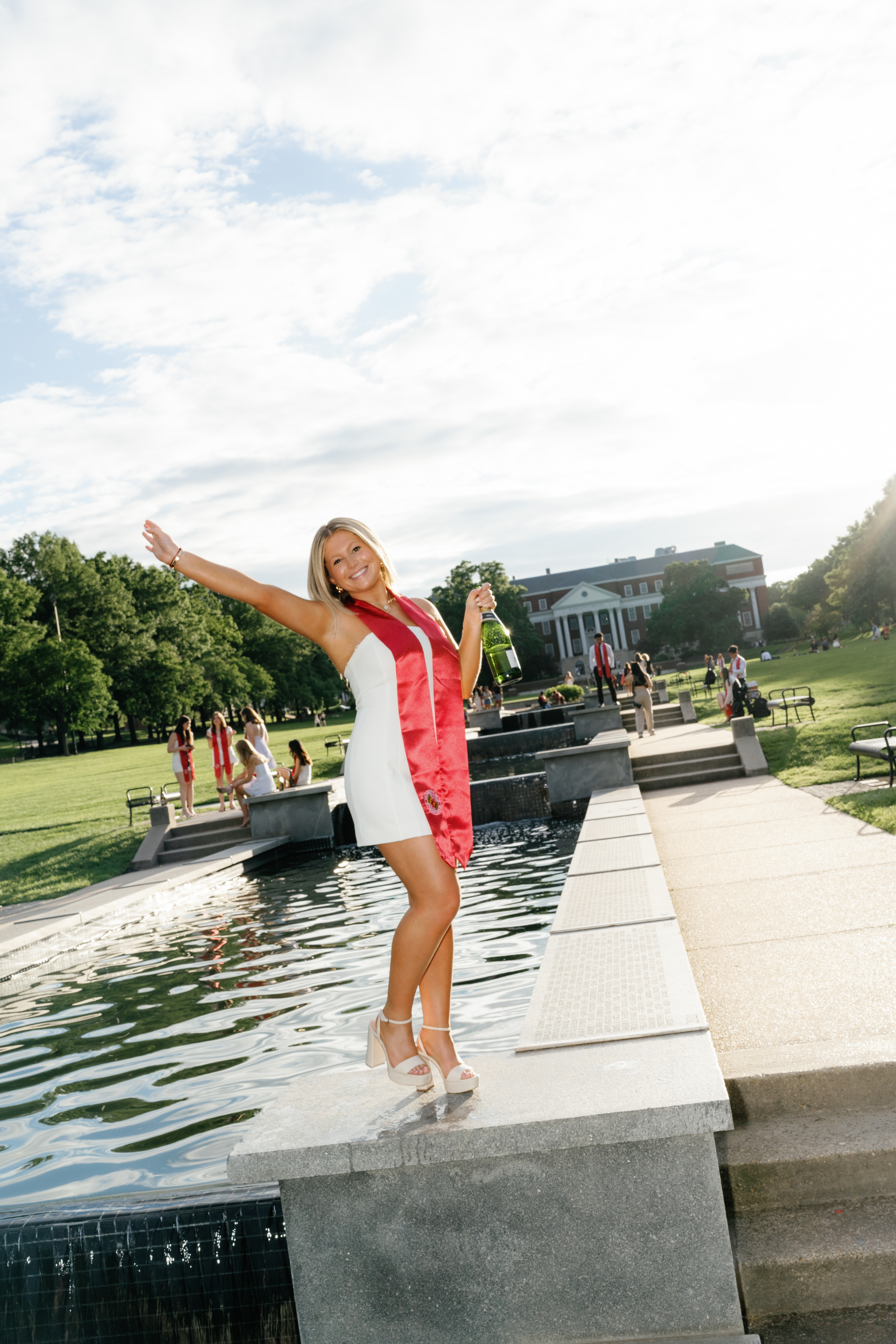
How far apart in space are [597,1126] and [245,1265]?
1551 millimetres

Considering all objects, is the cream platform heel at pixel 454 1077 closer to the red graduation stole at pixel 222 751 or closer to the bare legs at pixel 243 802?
the bare legs at pixel 243 802

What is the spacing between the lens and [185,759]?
66.5 ft

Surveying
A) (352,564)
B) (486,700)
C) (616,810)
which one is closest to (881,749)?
(616,810)

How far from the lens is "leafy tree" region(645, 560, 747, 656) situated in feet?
357

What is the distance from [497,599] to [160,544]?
8722 cm

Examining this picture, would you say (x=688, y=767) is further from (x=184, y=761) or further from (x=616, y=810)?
(x=184, y=761)

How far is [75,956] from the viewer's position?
32.6ft

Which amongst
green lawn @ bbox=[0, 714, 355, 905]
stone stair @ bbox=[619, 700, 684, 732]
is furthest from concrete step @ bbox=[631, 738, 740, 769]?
stone stair @ bbox=[619, 700, 684, 732]

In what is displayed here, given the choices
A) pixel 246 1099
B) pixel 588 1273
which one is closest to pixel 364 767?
pixel 588 1273

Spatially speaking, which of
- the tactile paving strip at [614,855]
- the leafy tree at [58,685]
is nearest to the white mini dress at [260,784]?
the tactile paving strip at [614,855]

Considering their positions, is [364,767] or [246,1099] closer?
[364,767]

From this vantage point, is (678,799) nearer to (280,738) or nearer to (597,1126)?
(597,1126)

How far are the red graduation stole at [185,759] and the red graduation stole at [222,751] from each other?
0.44 metres

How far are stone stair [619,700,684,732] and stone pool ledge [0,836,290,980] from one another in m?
12.0
